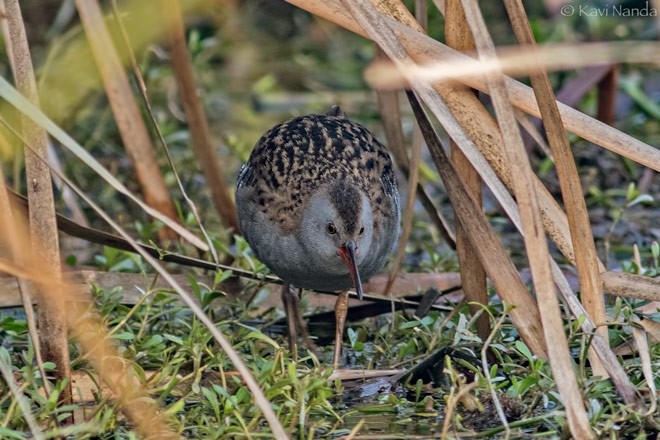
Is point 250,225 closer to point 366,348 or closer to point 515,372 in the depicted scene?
point 366,348

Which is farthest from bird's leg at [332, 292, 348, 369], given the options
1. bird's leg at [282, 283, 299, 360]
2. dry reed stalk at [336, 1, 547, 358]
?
dry reed stalk at [336, 1, 547, 358]

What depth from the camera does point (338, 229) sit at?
435cm

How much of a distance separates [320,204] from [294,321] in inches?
19.9

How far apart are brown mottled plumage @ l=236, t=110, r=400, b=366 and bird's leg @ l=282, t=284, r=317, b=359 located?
85 mm

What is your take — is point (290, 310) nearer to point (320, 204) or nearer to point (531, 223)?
point (320, 204)

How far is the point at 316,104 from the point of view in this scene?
799cm

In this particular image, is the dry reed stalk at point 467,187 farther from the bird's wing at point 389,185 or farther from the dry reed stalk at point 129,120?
the dry reed stalk at point 129,120

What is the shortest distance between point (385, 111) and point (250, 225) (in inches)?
28.9

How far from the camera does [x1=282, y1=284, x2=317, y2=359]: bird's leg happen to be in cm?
456

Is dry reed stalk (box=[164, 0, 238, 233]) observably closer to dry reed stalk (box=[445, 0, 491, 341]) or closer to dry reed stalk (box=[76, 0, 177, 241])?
dry reed stalk (box=[76, 0, 177, 241])

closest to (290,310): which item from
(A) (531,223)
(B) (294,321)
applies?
(B) (294,321)

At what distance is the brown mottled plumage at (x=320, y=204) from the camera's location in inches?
172

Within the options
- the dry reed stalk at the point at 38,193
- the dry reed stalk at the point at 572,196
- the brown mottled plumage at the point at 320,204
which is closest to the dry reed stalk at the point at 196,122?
the brown mottled plumage at the point at 320,204

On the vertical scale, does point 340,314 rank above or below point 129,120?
below
